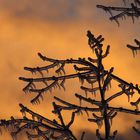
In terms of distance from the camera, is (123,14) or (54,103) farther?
(123,14)

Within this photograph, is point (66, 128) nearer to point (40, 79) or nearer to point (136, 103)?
point (40, 79)

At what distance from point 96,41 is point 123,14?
1.38 metres

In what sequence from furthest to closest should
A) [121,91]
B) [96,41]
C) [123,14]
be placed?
[123,14] → [121,91] → [96,41]

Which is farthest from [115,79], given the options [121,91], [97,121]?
[97,121]

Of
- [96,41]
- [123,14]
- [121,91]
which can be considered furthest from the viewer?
[123,14]

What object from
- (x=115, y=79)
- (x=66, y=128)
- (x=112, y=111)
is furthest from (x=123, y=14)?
(x=66, y=128)

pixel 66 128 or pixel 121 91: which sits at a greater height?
pixel 121 91

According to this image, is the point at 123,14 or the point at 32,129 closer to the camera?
the point at 32,129

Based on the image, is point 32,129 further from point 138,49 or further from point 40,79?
point 138,49

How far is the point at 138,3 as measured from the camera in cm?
812

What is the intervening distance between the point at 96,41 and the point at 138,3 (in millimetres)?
1493

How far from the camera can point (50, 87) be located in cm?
793

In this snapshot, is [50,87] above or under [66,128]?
above

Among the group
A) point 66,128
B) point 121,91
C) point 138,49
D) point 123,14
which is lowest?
point 66,128
